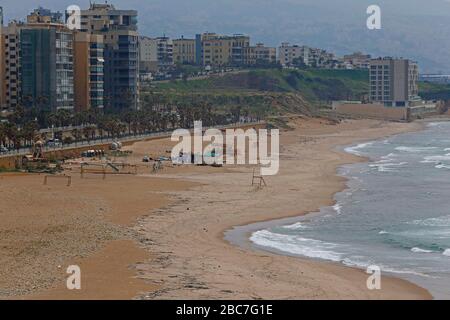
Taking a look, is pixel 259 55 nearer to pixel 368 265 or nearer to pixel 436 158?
pixel 436 158

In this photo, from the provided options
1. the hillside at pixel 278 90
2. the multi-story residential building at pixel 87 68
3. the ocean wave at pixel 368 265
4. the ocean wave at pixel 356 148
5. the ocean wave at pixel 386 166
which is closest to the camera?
the ocean wave at pixel 368 265

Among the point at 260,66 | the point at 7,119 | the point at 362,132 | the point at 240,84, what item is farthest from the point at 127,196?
the point at 260,66

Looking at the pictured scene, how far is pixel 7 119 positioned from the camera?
2879 inches

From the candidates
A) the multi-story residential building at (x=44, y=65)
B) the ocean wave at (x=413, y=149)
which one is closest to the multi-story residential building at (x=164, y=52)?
the multi-story residential building at (x=44, y=65)

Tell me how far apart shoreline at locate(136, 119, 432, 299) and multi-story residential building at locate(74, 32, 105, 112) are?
3575 centimetres

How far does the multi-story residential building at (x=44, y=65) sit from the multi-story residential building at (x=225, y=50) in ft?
291

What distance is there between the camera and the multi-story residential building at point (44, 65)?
81.9 m

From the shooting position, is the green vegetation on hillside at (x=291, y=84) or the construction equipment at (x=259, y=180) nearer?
the construction equipment at (x=259, y=180)

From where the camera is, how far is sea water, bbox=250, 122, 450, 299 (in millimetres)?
31227

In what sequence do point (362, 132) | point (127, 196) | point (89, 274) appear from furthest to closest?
point (362, 132) → point (127, 196) → point (89, 274)

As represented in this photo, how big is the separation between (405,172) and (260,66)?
351 ft

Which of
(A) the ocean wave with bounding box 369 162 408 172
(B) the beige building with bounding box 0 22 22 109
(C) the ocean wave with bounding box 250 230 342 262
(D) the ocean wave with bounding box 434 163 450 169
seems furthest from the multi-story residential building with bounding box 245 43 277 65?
(C) the ocean wave with bounding box 250 230 342 262

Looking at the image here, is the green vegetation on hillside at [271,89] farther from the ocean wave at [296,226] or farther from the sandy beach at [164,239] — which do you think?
the ocean wave at [296,226]
